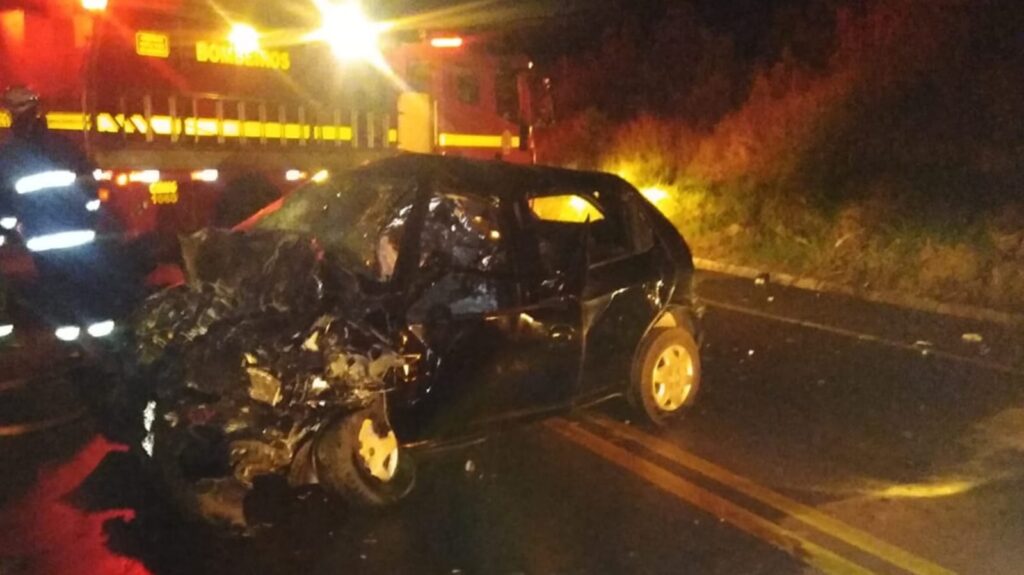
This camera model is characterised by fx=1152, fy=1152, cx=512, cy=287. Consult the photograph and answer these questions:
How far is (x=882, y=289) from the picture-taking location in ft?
41.0

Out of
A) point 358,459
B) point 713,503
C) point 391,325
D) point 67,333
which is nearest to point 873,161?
point 713,503

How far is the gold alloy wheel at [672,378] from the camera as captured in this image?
717 centimetres

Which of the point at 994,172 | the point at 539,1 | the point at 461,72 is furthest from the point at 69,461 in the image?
the point at 539,1

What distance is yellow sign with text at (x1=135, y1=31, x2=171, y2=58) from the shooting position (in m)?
10.4

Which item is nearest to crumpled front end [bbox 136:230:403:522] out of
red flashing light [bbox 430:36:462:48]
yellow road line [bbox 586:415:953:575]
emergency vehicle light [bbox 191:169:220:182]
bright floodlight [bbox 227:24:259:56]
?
yellow road line [bbox 586:415:953:575]

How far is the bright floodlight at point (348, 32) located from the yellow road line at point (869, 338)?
4.55 m

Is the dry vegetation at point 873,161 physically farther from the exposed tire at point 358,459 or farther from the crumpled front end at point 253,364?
the crumpled front end at point 253,364

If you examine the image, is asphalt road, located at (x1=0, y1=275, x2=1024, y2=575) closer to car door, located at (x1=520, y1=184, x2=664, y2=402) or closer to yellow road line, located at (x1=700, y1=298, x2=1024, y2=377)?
car door, located at (x1=520, y1=184, x2=664, y2=402)

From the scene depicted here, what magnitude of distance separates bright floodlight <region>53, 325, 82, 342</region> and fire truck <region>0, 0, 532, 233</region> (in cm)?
129

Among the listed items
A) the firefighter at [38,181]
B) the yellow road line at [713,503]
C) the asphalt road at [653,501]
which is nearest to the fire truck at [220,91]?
the firefighter at [38,181]

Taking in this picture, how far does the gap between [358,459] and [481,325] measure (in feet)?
3.17

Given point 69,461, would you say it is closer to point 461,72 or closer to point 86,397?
point 86,397

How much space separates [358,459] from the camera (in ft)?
18.1

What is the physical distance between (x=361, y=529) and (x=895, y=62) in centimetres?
1237
